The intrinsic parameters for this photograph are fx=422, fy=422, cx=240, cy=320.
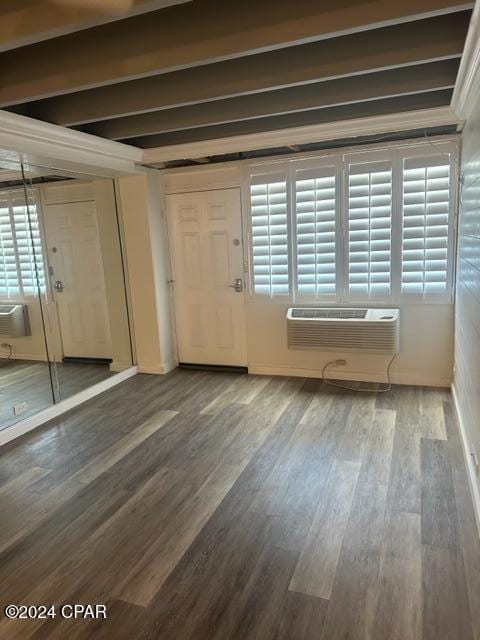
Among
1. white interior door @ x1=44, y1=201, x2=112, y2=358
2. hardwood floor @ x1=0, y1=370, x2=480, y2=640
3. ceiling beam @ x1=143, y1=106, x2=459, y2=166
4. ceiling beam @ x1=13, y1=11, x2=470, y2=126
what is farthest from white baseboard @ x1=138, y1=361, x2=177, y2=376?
ceiling beam @ x1=13, y1=11, x2=470, y2=126

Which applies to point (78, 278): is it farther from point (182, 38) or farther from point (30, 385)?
point (182, 38)

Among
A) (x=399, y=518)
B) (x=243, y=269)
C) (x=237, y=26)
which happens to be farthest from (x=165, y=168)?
(x=399, y=518)

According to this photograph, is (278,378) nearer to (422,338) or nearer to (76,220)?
(422,338)

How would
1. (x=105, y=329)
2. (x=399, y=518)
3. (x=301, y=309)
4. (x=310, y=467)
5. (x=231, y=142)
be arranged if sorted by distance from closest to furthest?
→ (x=399, y=518) → (x=310, y=467) → (x=231, y=142) → (x=301, y=309) → (x=105, y=329)

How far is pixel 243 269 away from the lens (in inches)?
174

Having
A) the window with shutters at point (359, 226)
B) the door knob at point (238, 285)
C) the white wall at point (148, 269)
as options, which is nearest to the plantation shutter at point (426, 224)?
the window with shutters at point (359, 226)

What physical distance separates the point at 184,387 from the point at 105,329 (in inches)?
42.9

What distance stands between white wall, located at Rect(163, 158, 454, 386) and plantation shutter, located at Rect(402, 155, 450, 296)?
10.1 inches

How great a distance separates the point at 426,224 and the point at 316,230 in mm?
962

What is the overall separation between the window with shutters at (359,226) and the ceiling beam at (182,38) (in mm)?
1964

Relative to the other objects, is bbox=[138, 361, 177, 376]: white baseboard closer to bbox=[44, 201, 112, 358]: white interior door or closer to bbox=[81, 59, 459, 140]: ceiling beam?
bbox=[44, 201, 112, 358]: white interior door

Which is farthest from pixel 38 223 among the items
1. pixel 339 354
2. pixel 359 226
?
pixel 339 354

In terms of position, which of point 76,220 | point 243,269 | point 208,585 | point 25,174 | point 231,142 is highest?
point 231,142

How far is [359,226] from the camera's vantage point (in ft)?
12.7
